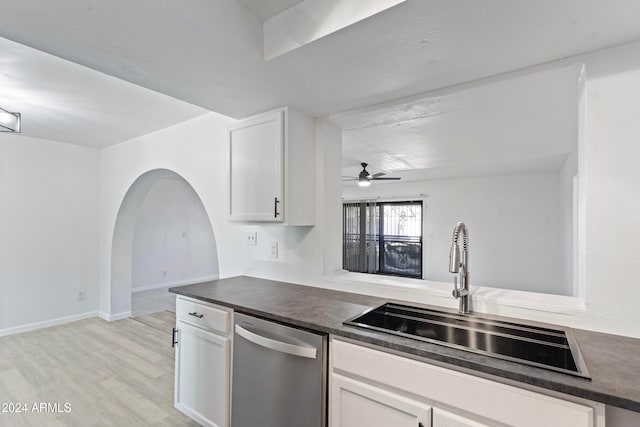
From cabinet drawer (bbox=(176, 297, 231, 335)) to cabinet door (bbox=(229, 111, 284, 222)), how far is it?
0.63m

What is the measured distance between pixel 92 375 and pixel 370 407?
284cm

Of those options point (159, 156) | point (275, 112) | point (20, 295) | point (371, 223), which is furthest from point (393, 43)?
point (371, 223)

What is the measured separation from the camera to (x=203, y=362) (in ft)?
6.32

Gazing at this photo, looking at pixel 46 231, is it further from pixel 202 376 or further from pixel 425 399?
pixel 425 399

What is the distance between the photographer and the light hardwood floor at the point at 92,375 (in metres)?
2.23

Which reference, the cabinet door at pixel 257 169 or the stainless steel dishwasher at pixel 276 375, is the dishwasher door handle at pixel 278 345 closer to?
the stainless steel dishwasher at pixel 276 375

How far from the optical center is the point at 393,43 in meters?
1.28

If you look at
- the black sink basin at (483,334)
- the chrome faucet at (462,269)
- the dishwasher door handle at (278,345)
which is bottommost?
the dishwasher door handle at (278,345)

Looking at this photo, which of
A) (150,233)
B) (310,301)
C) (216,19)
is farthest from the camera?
(150,233)

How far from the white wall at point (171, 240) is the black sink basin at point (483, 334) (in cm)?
560

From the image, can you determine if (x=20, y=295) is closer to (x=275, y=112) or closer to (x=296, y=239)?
(x=296, y=239)

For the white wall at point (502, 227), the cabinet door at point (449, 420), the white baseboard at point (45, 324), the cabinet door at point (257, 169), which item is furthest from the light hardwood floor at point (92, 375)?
the white wall at point (502, 227)

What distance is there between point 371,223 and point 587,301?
18.1ft

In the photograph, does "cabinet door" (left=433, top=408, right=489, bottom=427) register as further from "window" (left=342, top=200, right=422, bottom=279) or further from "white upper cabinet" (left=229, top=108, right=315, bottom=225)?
"window" (left=342, top=200, right=422, bottom=279)
